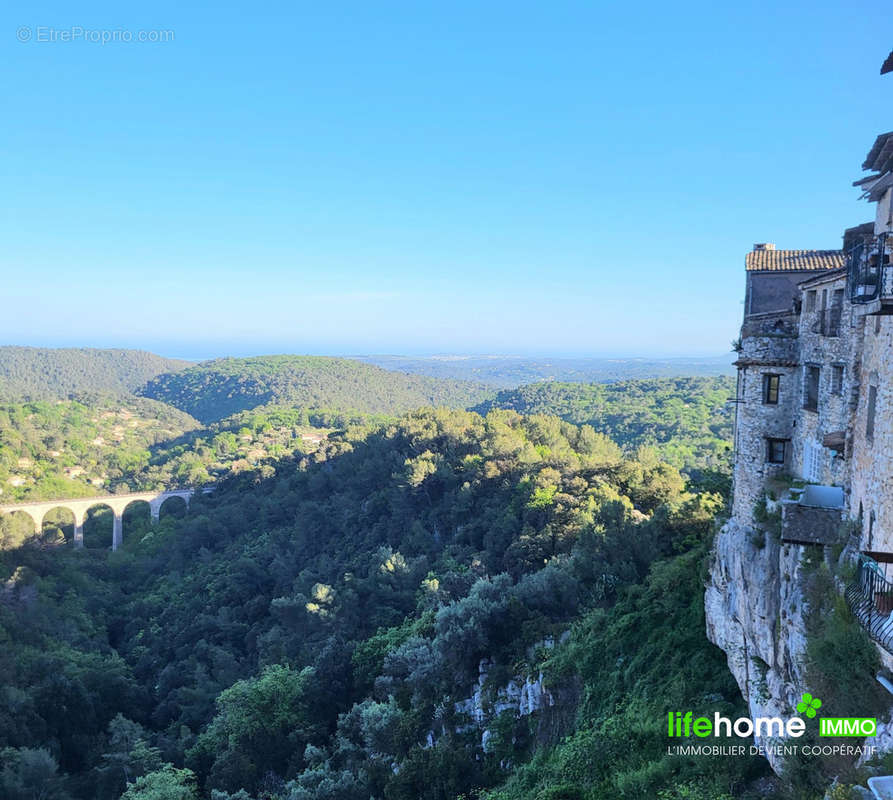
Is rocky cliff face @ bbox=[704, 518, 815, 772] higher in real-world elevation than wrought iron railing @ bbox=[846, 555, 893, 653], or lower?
lower

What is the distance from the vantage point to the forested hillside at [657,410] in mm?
58625

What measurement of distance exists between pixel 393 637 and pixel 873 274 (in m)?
21.6

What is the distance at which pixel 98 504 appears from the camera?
58625mm

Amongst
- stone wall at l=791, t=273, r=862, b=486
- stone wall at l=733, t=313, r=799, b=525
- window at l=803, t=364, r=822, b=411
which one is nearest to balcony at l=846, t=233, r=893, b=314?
stone wall at l=791, t=273, r=862, b=486

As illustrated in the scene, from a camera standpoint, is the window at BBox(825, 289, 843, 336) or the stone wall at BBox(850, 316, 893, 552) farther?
the window at BBox(825, 289, 843, 336)

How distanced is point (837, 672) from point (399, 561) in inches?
1046

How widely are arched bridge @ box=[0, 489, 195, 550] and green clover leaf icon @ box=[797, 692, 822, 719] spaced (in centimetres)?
5744

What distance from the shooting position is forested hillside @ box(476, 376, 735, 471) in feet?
192

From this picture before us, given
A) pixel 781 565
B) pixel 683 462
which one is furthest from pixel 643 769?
pixel 683 462

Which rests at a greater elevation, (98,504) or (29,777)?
(98,504)

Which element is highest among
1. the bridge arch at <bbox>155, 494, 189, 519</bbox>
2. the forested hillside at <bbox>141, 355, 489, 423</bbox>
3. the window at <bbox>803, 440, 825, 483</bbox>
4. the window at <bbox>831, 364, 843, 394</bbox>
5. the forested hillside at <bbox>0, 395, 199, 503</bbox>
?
the window at <bbox>831, 364, 843, 394</bbox>

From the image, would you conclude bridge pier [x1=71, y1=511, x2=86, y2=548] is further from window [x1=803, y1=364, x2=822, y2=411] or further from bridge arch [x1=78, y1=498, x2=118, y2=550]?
window [x1=803, y1=364, x2=822, y2=411]

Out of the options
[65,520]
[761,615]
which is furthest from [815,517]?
[65,520]

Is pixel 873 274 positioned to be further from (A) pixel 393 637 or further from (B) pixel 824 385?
(A) pixel 393 637
